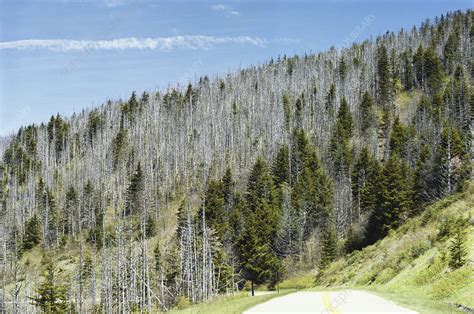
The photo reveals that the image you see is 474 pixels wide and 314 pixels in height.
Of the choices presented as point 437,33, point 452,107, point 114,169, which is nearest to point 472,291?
point 452,107

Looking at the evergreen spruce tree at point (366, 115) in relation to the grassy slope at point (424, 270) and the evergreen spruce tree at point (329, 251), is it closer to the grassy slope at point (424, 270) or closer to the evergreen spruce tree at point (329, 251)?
the evergreen spruce tree at point (329, 251)

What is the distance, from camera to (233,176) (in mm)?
104875

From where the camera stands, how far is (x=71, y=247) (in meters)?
98.4

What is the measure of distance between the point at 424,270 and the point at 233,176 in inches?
3231

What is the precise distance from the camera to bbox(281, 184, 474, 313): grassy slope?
1767cm

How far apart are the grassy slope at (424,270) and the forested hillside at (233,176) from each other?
17090 millimetres

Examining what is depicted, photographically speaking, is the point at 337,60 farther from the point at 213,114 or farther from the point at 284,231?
the point at 284,231

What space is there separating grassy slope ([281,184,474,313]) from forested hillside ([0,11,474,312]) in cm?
1709

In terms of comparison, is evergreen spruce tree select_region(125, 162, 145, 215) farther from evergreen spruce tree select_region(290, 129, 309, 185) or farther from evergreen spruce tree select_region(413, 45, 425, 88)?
evergreen spruce tree select_region(413, 45, 425, 88)

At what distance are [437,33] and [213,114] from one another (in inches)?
3301

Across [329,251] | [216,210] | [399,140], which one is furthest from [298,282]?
[399,140]

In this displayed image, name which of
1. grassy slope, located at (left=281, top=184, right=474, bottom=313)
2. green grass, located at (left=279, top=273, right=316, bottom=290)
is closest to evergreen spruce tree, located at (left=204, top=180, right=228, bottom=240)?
green grass, located at (left=279, top=273, right=316, bottom=290)

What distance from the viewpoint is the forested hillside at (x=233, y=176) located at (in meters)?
65.2

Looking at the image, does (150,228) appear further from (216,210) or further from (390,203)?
(390,203)
